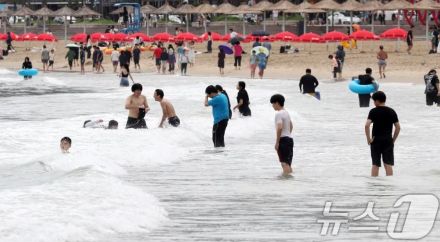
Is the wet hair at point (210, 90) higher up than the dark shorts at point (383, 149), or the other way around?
the wet hair at point (210, 90)

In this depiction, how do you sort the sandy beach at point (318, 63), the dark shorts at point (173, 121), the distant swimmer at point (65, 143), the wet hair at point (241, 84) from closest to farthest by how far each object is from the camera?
the distant swimmer at point (65, 143), the dark shorts at point (173, 121), the wet hair at point (241, 84), the sandy beach at point (318, 63)

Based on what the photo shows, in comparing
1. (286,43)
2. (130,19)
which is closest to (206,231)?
(286,43)

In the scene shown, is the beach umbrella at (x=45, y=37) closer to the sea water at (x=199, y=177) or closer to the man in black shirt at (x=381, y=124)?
the sea water at (x=199, y=177)

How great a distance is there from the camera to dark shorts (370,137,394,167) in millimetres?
16266

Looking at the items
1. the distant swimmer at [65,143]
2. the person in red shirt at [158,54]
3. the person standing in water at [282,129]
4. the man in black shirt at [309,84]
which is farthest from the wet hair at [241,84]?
the person in red shirt at [158,54]

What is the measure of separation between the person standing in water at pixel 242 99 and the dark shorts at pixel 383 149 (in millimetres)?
8026

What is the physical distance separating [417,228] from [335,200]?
8.10 ft

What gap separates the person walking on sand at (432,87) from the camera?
2830 cm

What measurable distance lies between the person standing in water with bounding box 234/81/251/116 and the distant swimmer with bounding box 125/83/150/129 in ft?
8.31

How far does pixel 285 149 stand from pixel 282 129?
1.29 ft

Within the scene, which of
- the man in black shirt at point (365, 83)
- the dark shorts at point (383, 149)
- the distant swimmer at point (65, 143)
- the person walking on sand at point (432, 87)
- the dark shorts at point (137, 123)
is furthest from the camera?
the man in black shirt at point (365, 83)

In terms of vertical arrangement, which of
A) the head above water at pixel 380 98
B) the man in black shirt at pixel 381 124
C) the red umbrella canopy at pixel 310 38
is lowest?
the man in black shirt at pixel 381 124

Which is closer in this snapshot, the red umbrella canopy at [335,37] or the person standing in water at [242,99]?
the person standing in water at [242,99]

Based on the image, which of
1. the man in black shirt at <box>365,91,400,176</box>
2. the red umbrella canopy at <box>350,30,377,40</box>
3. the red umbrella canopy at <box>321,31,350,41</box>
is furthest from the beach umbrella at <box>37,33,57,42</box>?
the man in black shirt at <box>365,91,400,176</box>
